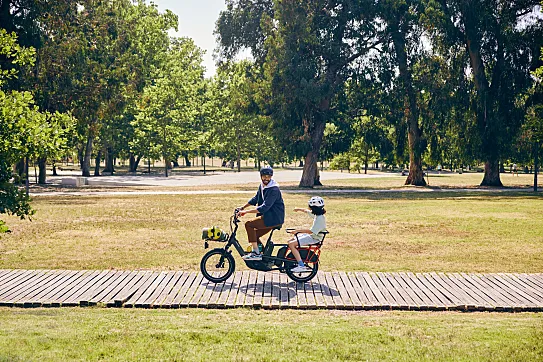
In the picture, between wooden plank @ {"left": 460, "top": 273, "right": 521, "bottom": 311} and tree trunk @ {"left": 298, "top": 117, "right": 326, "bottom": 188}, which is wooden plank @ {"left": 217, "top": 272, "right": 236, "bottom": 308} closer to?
wooden plank @ {"left": 460, "top": 273, "right": 521, "bottom": 311}

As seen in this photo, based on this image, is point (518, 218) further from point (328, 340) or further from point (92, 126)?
point (92, 126)

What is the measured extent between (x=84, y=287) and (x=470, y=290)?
6.06 metres

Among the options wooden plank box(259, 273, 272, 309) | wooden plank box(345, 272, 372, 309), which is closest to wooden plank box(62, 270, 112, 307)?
wooden plank box(259, 273, 272, 309)

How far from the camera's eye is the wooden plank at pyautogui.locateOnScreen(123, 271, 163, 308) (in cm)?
904

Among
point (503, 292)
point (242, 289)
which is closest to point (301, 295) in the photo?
point (242, 289)

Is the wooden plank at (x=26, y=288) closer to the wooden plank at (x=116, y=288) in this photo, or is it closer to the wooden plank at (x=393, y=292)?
the wooden plank at (x=116, y=288)

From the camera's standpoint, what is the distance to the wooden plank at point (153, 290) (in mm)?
9023

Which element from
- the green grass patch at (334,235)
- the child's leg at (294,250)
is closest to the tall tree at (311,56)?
the green grass patch at (334,235)

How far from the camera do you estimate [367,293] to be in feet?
32.0

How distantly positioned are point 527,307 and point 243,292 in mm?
4091

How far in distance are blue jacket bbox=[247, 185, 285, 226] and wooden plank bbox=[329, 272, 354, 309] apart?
1.40m

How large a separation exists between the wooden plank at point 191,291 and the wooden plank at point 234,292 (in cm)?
55

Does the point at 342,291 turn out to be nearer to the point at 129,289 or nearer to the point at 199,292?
the point at 199,292

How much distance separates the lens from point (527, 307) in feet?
29.5
